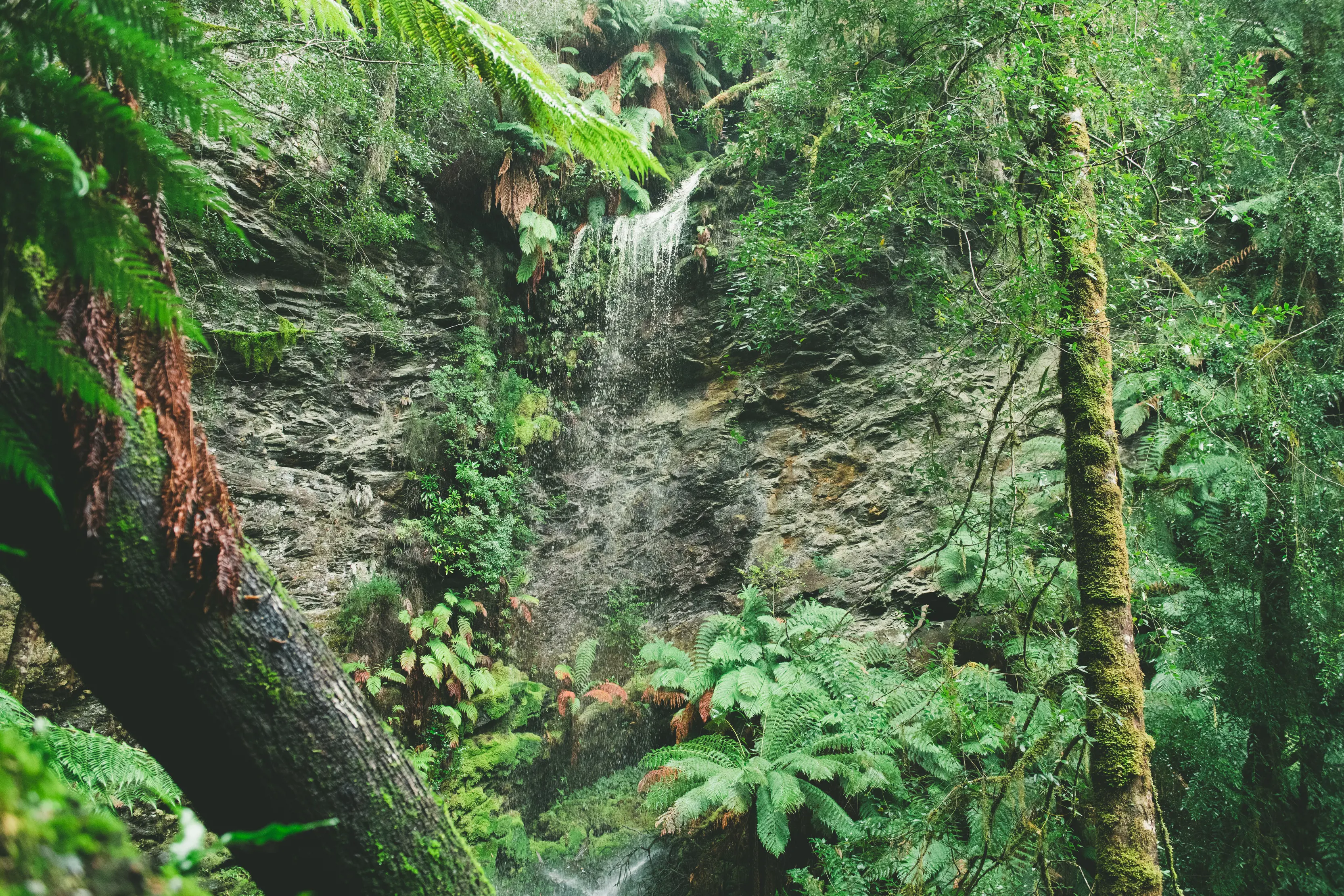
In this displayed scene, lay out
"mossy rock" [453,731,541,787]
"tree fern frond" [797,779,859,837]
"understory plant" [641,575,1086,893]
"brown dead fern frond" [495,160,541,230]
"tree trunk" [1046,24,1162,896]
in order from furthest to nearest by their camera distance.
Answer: "brown dead fern frond" [495,160,541,230], "mossy rock" [453,731,541,787], "tree fern frond" [797,779,859,837], "understory plant" [641,575,1086,893], "tree trunk" [1046,24,1162,896]

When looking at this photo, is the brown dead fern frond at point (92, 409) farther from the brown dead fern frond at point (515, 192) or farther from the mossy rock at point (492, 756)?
the brown dead fern frond at point (515, 192)

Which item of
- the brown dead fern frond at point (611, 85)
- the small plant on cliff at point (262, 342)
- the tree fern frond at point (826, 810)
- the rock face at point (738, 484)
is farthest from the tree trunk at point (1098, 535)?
the brown dead fern frond at point (611, 85)

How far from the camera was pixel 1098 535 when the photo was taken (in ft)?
8.58

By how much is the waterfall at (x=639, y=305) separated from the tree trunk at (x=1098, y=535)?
646 cm

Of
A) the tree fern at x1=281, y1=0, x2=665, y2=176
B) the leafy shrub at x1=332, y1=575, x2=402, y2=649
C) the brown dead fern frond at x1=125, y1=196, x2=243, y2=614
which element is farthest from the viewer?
the leafy shrub at x1=332, y1=575, x2=402, y2=649

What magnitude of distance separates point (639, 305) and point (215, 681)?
870 cm

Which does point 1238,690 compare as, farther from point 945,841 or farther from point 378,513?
point 378,513

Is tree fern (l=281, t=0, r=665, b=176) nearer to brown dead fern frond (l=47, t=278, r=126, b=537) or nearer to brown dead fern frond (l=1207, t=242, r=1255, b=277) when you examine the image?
brown dead fern frond (l=47, t=278, r=126, b=537)

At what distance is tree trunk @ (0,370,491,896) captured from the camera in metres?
0.96

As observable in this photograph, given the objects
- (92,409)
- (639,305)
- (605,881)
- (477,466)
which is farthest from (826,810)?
(639,305)

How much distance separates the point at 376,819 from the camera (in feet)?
3.93

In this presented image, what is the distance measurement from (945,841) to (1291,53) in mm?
6337

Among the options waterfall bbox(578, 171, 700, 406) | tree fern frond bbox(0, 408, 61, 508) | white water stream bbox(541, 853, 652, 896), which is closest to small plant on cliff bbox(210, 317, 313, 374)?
waterfall bbox(578, 171, 700, 406)

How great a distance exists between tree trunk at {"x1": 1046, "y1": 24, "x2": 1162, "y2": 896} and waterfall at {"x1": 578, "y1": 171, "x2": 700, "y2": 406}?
254 inches
